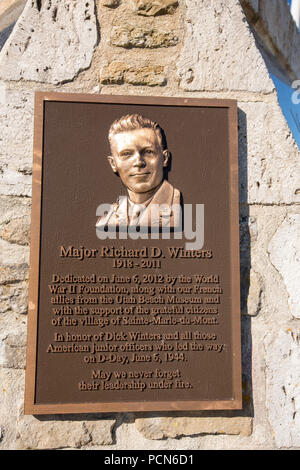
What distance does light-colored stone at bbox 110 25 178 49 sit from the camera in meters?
2.47

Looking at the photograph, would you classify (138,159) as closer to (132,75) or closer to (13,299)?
(132,75)

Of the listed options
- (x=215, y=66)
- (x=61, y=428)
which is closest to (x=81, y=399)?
(x=61, y=428)

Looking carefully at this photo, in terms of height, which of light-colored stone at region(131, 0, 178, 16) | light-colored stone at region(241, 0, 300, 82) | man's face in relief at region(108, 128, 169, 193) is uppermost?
light-colored stone at region(241, 0, 300, 82)

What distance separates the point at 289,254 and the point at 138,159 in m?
1.08

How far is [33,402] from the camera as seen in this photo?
7.06 feet

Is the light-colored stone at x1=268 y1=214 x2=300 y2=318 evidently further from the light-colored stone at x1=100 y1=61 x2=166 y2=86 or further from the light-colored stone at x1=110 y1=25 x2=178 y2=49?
the light-colored stone at x1=110 y1=25 x2=178 y2=49

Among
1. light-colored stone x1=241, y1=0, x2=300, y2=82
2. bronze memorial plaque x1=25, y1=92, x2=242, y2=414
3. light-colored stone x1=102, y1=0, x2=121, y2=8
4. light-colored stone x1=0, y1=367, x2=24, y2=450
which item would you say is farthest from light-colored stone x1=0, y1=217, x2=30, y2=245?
light-colored stone x1=241, y1=0, x2=300, y2=82

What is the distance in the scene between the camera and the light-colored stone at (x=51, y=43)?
2404mm

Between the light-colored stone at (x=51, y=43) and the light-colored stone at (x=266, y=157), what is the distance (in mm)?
1052

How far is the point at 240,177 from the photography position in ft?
8.04

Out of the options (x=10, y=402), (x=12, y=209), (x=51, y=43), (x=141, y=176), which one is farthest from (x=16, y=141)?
(x=10, y=402)

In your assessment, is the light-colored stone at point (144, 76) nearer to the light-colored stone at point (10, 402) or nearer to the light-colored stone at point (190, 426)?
the light-colored stone at point (10, 402)

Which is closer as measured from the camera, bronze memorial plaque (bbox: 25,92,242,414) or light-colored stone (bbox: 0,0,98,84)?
bronze memorial plaque (bbox: 25,92,242,414)

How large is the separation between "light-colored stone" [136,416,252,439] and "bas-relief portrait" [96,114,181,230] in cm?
111
